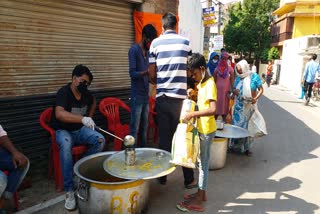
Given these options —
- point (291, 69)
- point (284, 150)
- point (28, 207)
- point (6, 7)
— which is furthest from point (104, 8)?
point (291, 69)

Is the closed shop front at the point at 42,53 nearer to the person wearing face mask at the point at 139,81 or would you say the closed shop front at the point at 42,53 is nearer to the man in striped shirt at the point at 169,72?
the person wearing face mask at the point at 139,81

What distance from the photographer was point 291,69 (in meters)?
20.1

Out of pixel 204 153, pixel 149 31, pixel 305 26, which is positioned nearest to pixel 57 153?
pixel 204 153

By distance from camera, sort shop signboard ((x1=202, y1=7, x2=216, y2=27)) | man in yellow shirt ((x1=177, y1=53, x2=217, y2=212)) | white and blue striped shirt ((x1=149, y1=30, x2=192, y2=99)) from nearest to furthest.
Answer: man in yellow shirt ((x1=177, y1=53, x2=217, y2=212)) < white and blue striped shirt ((x1=149, y1=30, x2=192, y2=99)) < shop signboard ((x1=202, y1=7, x2=216, y2=27))

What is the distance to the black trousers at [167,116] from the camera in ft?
12.4

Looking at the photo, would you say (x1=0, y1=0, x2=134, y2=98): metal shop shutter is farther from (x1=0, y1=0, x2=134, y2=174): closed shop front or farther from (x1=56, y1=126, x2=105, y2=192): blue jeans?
(x1=56, y1=126, x2=105, y2=192): blue jeans

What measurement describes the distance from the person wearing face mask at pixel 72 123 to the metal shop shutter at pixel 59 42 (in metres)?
1.03

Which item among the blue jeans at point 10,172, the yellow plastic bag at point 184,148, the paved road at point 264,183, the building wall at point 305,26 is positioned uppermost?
the building wall at point 305,26

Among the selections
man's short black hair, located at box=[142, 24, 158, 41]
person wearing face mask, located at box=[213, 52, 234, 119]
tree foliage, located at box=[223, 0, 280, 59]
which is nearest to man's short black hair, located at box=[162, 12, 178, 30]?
man's short black hair, located at box=[142, 24, 158, 41]

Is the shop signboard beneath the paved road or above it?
above

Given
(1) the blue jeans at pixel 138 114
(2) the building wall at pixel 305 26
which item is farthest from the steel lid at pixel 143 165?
(2) the building wall at pixel 305 26

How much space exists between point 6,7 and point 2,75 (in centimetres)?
94

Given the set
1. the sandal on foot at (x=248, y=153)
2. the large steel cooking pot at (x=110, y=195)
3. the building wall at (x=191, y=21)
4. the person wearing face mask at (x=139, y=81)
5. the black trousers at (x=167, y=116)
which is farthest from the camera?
the building wall at (x=191, y=21)

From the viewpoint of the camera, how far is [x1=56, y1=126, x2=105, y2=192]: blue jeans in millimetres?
3508
